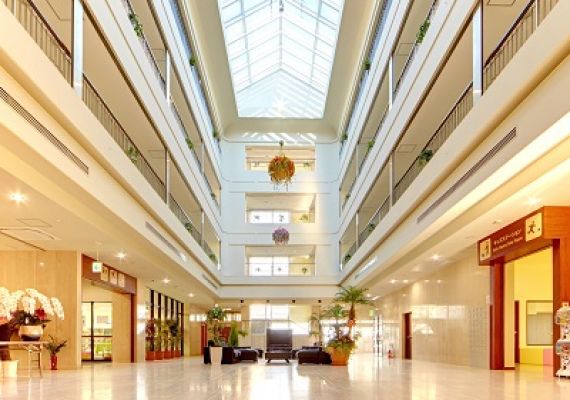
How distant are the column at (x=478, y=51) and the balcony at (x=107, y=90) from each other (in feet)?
19.7

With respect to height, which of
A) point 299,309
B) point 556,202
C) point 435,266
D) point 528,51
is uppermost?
point 528,51

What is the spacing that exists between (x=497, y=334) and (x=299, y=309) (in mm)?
23095

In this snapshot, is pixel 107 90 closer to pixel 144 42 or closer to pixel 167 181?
pixel 144 42

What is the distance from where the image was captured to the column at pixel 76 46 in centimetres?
1021

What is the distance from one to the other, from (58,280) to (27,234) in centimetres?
255

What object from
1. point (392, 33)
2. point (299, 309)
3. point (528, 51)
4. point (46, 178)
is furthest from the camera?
point (299, 309)

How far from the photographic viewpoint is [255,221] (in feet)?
121

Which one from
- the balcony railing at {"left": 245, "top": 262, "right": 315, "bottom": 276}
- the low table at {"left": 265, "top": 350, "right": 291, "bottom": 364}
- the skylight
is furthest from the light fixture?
the balcony railing at {"left": 245, "top": 262, "right": 315, "bottom": 276}

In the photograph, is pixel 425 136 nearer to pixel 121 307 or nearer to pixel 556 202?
pixel 556 202

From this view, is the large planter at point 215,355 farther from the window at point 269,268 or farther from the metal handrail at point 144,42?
the window at point 269,268

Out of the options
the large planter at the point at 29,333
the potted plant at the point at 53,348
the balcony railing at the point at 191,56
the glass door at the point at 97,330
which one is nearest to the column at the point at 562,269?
the large planter at the point at 29,333

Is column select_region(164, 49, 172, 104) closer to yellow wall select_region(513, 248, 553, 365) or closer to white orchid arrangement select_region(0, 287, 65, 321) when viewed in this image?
white orchid arrangement select_region(0, 287, 65, 321)

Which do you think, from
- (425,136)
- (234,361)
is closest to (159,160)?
Result: (234,361)

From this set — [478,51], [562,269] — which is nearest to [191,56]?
[478,51]
